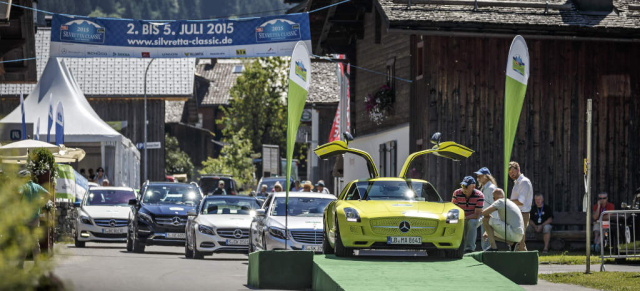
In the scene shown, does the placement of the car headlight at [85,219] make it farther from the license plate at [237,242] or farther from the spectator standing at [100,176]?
the spectator standing at [100,176]

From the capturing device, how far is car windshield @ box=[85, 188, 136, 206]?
97.0 ft

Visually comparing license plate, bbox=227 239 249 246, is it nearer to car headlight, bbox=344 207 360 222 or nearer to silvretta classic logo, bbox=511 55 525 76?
car headlight, bbox=344 207 360 222

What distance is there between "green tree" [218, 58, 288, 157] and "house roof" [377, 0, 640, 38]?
52.6 metres

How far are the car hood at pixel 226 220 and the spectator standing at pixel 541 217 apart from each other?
7.20 m

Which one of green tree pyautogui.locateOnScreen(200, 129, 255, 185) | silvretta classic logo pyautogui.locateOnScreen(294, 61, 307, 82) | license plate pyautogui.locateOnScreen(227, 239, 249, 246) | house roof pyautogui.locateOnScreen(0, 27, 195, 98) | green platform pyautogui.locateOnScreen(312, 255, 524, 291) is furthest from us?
green tree pyautogui.locateOnScreen(200, 129, 255, 185)

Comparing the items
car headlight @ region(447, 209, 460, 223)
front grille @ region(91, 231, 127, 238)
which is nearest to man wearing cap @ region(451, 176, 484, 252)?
car headlight @ region(447, 209, 460, 223)

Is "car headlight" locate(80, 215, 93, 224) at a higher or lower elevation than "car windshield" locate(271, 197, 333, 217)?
lower

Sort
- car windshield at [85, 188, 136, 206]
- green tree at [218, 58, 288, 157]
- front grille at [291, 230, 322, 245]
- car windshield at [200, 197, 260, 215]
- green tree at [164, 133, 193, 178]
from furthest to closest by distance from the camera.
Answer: green tree at [164, 133, 193, 178], green tree at [218, 58, 288, 157], car windshield at [85, 188, 136, 206], car windshield at [200, 197, 260, 215], front grille at [291, 230, 322, 245]

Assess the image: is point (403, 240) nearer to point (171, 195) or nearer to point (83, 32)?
point (171, 195)

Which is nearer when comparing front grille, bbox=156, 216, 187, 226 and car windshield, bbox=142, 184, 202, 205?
front grille, bbox=156, 216, 187, 226

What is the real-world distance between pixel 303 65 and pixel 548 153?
1221 cm

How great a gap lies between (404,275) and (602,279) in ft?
13.6

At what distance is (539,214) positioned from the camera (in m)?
27.0

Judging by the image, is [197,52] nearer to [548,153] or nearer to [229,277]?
[548,153]
